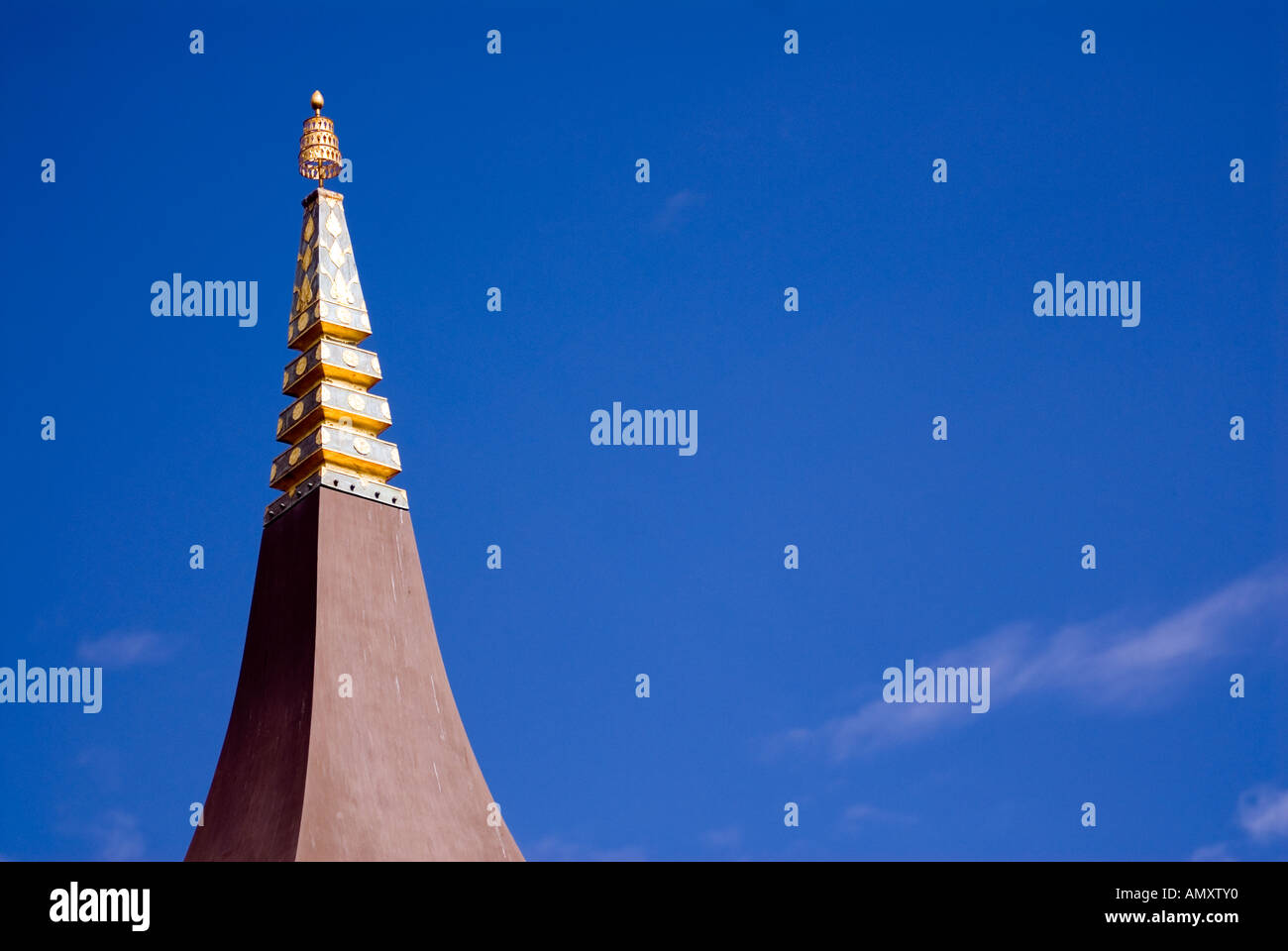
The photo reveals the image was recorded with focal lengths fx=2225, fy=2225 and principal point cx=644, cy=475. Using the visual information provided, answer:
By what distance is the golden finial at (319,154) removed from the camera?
95.2 ft

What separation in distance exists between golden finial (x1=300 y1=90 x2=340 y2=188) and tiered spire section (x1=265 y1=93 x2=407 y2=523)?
50 cm

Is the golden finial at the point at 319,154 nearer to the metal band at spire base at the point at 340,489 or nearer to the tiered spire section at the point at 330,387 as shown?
the tiered spire section at the point at 330,387

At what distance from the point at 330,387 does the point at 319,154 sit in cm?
388

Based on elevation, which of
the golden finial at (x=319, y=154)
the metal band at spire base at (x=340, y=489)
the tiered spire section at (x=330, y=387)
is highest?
the golden finial at (x=319, y=154)

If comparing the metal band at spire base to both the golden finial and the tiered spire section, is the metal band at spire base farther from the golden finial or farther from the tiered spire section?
the golden finial

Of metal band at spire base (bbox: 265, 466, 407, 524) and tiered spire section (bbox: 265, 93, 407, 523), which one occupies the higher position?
tiered spire section (bbox: 265, 93, 407, 523)

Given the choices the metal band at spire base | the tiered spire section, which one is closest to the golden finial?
the tiered spire section

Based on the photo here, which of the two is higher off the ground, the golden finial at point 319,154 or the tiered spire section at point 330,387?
the golden finial at point 319,154

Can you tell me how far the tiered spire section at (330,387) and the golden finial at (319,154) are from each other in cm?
50

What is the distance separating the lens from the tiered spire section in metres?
26.5

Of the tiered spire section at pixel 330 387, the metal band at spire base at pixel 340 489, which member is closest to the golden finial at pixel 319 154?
the tiered spire section at pixel 330 387
